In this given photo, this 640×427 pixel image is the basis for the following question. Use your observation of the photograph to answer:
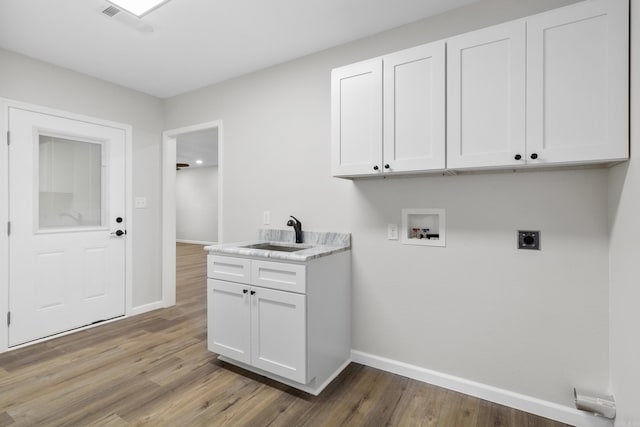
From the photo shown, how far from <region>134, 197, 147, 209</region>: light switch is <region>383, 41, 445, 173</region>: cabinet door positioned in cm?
295

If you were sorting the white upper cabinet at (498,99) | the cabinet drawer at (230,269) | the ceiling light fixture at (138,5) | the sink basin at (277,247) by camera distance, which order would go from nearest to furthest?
the white upper cabinet at (498,99) < the ceiling light fixture at (138,5) < the cabinet drawer at (230,269) < the sink basin at (277,247)

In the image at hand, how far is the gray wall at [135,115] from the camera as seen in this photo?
9.49 ft

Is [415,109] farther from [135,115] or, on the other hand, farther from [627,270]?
[135,115]

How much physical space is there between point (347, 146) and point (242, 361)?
1.71 meters

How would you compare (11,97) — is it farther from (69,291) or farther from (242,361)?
(242,361)

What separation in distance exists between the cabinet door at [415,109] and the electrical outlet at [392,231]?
1.64 ft

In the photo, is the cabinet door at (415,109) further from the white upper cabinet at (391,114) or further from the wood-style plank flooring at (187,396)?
the wood-style plank flooring at (187,396)

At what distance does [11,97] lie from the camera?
2.72 m

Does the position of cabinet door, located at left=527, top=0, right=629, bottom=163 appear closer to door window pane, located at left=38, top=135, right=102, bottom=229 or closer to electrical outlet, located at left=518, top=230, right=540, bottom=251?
electrical outlet, located at left=518, top=230, right=540, bottom=251

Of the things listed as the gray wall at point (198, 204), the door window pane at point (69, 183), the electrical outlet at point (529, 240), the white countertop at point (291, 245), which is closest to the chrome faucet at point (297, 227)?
the white countertop at point (291, 245)

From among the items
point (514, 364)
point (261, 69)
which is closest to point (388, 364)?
point (514, 364)

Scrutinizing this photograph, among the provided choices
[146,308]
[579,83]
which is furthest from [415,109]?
[146,308]

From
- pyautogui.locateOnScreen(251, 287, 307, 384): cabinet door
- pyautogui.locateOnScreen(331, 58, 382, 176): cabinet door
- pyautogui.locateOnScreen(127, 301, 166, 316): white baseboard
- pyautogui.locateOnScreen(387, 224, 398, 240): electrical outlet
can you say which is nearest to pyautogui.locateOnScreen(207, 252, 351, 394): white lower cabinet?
pyautogui.locateOnScreen(251, 287, 307, 384): cabinet door

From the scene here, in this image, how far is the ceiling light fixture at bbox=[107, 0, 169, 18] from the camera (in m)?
1.98
